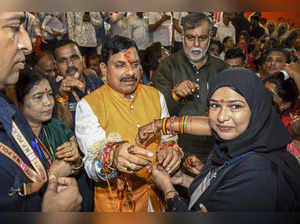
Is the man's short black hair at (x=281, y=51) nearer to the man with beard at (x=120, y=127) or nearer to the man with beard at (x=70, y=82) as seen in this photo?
the man with beard at (x=120, y=127)

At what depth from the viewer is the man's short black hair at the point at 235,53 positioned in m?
2.05

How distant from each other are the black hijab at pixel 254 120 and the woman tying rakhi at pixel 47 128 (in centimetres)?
84

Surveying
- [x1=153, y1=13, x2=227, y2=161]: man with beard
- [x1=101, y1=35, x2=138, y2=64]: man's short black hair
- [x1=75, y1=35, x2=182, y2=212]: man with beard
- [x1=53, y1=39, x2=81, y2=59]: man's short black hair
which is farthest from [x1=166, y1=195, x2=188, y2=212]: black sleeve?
[x1=53, y1=39, x2=81, y2=59]: man's short black hair

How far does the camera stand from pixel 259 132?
41.7 inches

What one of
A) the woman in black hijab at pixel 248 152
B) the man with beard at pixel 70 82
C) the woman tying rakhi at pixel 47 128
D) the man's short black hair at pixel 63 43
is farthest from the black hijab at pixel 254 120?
the man's short black hair at pixel 63 43

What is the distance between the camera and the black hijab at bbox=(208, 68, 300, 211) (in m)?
1.03

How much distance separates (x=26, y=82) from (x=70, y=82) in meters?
0.61

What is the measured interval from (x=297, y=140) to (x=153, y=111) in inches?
34.0

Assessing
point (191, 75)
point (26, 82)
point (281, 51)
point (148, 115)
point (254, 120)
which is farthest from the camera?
point (281, 51)

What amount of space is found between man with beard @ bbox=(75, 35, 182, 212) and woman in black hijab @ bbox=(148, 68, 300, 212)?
0.30 meters

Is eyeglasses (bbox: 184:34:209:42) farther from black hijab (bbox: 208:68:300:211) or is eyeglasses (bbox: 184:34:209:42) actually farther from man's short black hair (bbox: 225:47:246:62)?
black hijab (bbox: 208:68:300:211)

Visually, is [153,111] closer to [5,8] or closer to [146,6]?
[146,6]

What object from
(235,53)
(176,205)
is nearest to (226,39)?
(235,53)

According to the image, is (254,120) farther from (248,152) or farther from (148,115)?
(148,115)
